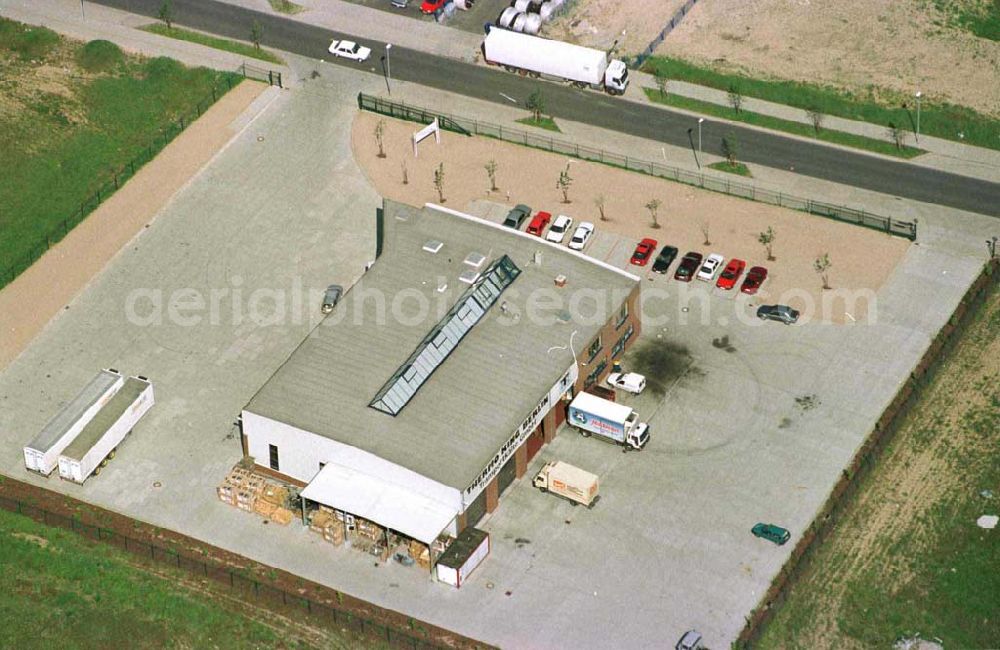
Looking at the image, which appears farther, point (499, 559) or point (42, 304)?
point (42, 304)

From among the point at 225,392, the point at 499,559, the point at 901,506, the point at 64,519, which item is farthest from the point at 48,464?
the point at 901,506

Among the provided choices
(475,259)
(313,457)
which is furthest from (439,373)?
(475,259)

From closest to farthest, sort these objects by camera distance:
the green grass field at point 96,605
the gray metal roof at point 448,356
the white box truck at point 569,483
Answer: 1. the green grass field at point 96,605
2. the gray metal roof at point 448,356
3. the white box truck at point 569,483

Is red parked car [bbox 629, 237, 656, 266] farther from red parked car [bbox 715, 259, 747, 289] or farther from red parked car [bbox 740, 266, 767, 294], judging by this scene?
red parked car [bbox 740, 266, 767, 294]

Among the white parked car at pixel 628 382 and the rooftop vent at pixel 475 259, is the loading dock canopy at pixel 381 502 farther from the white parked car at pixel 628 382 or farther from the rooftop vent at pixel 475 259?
the rooftop vent at pixel 475 259

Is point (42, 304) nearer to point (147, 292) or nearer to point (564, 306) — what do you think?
point (147, 292)

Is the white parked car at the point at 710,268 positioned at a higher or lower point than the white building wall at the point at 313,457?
lower

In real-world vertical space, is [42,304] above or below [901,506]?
above

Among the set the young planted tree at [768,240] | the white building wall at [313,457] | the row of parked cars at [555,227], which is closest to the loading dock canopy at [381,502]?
the white building wall at [313,457]
